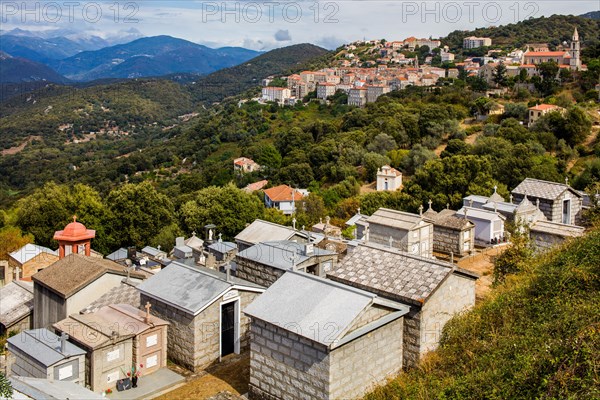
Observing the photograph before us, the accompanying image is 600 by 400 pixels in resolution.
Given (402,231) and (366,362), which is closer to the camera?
(366,362)

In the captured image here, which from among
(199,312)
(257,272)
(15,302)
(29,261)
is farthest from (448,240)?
(29,261)

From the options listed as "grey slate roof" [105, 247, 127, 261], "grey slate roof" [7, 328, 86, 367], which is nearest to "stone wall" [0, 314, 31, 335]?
"grey slate roof" [7, 328, 86, 367]

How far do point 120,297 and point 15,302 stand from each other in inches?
169

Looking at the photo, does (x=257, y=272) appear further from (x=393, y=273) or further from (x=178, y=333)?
(x=393, y=273)

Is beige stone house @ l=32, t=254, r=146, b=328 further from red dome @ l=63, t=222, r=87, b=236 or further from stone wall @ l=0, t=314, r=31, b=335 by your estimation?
red dome @ l=63, t=222, r=87, b=236

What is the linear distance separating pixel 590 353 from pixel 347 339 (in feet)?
13.6

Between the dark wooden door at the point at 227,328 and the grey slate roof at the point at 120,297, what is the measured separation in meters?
2.88

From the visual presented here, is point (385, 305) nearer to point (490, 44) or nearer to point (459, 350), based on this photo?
point (459, 350)

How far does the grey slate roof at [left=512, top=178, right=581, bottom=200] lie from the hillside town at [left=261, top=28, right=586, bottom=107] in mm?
56810

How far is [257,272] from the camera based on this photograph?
16688mm

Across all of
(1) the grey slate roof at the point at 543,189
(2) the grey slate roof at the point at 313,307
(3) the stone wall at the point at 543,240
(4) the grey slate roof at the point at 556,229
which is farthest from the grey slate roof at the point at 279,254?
(1) the grey slate roof at the point at 543,189

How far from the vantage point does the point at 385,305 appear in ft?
38.4

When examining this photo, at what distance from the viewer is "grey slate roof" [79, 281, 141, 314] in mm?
15703

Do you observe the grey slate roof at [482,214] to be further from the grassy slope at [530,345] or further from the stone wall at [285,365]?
the stone wall at [285,365]
